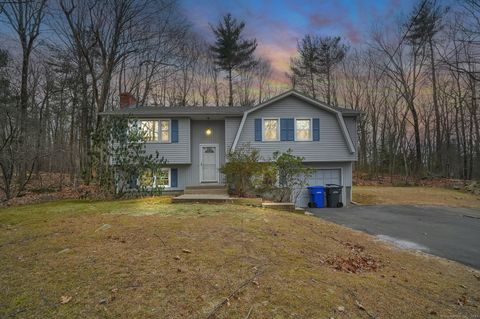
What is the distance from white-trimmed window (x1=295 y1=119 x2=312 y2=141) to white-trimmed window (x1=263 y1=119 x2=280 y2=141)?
1021 mm

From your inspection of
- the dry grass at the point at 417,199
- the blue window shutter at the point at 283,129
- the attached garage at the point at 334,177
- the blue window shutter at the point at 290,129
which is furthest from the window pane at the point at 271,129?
the dry grass at the point at 417,199

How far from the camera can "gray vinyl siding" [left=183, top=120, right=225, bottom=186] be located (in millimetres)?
15172

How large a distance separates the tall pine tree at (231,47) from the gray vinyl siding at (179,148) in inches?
477

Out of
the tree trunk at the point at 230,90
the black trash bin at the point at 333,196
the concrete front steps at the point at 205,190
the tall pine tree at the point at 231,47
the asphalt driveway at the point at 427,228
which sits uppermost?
the tall pine tree at the point at 231,47

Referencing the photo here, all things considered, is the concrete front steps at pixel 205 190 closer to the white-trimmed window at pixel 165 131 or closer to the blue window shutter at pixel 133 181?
the blue window shutter at pixel 133 181

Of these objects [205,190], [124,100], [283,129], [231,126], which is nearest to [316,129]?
[283,129]

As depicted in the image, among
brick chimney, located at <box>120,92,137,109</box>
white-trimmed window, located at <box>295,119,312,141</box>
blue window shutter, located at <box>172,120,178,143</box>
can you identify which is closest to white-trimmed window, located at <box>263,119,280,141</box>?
white-trimmed window, located at <box>295,119,312,141</box>

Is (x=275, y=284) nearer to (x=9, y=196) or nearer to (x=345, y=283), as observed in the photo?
(x=345, y=283)

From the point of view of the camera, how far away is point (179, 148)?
14625mm

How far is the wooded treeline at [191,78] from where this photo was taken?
15.9 meters

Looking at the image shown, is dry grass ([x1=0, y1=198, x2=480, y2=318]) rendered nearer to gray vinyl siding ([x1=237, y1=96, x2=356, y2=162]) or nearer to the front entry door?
gray vinyl siding ([x1=237, y1=96, x2=356, y2=162])

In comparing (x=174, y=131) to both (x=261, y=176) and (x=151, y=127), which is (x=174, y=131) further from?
(x=261, y=176)

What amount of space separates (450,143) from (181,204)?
29.3m

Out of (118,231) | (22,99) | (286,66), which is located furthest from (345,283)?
(286,66)
